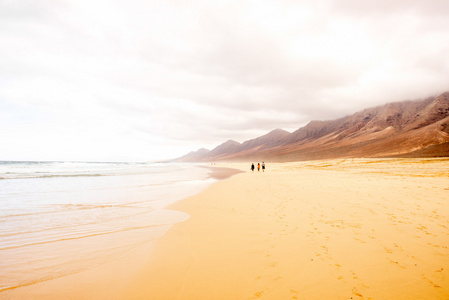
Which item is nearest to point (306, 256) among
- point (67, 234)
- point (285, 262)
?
point (285, 262)

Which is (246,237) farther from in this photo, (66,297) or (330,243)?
(66,297)

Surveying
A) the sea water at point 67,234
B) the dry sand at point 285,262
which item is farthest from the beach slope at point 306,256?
the sea water at point 67,234

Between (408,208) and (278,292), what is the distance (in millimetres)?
10074

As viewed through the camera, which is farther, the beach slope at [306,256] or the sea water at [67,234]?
the sea water at [67,234]

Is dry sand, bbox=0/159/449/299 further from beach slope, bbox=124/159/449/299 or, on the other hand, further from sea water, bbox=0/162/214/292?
sea water, bbox=0/162/214/292

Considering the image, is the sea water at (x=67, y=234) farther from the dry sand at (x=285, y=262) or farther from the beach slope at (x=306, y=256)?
the beach slope at (x=306, y=256)

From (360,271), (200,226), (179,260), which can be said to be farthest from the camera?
(200,226)

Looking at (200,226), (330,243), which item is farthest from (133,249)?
(330,243)

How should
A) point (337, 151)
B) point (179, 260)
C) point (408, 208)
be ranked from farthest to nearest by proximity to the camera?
A: point (337, 151), point (408, 208), point (179, 260)

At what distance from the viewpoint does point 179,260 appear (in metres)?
5.77

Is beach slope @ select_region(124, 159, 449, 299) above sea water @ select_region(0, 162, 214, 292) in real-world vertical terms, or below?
below

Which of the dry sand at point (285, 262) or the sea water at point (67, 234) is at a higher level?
the sea water at point (67, 234)

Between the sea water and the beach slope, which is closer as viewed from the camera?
the beach slope

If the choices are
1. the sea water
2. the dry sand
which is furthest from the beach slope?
the sea water
